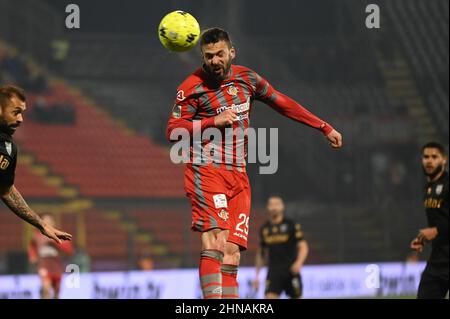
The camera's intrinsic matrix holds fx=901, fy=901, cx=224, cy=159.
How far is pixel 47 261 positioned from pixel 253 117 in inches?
408

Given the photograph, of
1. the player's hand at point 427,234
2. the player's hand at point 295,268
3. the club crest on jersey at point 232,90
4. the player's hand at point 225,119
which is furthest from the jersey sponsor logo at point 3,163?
Result: the player's hand at point 295,268

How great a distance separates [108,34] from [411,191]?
11.2m

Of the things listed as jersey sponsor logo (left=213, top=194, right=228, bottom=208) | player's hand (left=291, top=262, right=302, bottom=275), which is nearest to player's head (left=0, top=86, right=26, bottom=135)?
jersey sponsor logo (left=213, top=194, right=228, bottom=208)

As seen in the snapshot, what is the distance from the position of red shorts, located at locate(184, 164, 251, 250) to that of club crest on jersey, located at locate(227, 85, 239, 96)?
0.60m

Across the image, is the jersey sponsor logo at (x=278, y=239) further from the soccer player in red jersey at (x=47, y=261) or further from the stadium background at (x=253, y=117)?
the stadium background at (x=253, y=117)

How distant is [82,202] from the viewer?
2331 centimetres

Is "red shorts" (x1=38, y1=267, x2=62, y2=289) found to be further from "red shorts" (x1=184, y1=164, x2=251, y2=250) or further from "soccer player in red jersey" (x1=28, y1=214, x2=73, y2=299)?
"red shorts" (x1=184, y1=164, x2=251, y2=250)

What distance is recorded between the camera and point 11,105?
6.30 metres

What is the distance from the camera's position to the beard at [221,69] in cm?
703

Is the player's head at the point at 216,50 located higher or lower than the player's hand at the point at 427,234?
higher

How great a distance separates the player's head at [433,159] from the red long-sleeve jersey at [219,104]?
188cm

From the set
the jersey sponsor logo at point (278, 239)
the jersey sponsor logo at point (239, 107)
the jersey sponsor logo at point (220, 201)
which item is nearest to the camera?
the jersey sponsor logo at point (220, 201)

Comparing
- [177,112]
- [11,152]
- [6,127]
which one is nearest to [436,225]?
[177,112]
